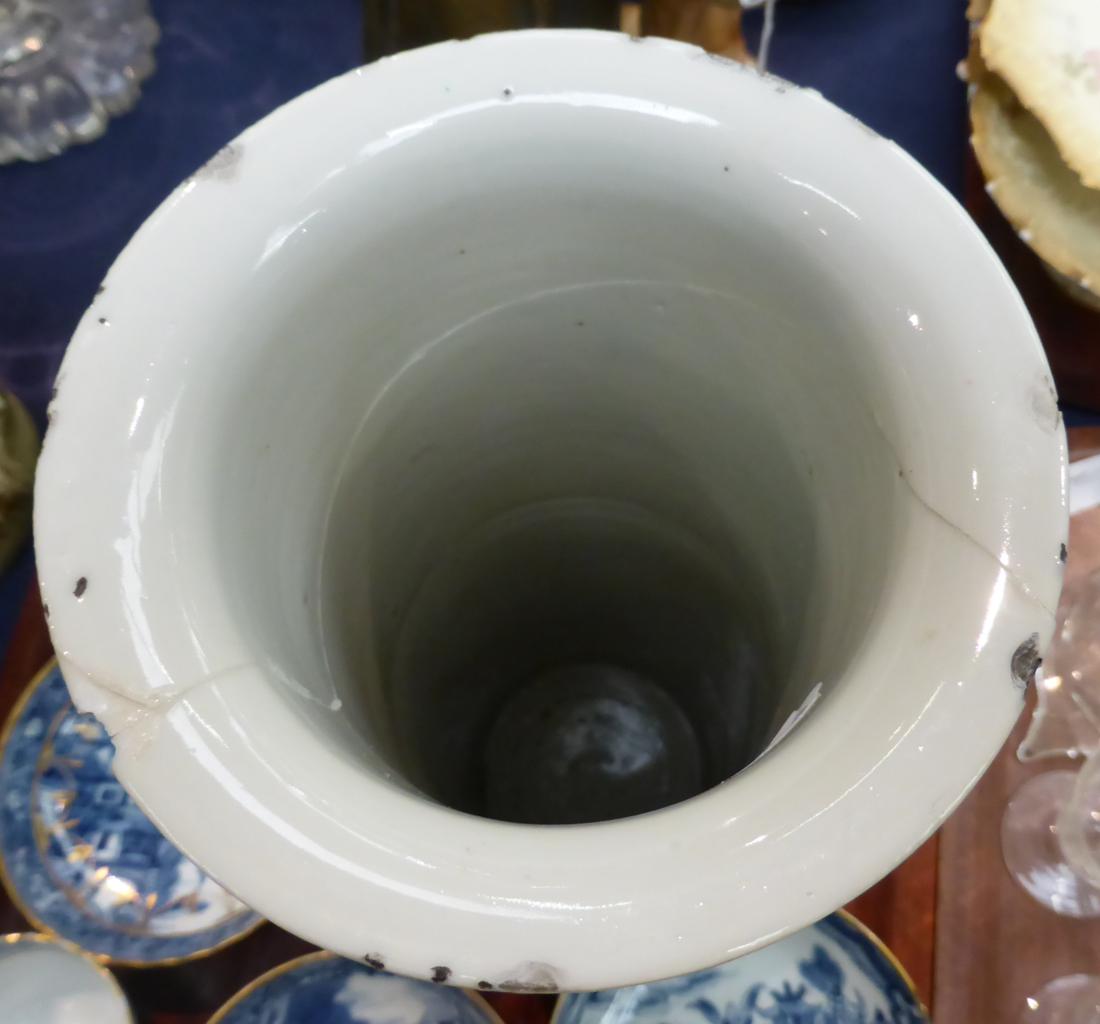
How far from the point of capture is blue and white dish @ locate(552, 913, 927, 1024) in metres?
0.46

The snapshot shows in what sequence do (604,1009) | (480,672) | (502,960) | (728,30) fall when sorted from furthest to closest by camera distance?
(728,30) < (480,672) < (604,1009) < (502,960)

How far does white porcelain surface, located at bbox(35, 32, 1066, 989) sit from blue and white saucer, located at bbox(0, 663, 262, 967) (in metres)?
0.18

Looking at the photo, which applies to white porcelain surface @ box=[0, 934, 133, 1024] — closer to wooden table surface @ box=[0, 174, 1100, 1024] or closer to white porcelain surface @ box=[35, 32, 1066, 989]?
wooden table surface @ box=[0, 174, 1100, 1024]

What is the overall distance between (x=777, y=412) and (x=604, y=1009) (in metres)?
0.30

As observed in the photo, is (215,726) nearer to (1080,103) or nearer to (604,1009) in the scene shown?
(604,1009)

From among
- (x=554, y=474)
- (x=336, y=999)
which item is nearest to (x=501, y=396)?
(x=554, y=474)

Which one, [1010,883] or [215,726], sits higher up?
[215,726]

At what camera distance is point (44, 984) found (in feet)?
1.69

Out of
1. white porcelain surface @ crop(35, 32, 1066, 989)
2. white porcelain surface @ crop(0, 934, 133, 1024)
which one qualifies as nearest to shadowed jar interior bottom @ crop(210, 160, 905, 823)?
white porcelain surface @ crop(35, 32, 1066, 989)

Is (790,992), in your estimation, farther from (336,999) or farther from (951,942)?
(336,999)

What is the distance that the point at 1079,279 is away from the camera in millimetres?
539

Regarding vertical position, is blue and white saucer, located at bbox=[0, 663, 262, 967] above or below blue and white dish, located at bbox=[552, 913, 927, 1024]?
below

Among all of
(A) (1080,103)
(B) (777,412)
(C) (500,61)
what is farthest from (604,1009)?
(A) (1080,103)

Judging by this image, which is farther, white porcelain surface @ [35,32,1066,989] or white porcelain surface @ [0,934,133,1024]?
white porcelain surface @ [0,934,133,1024]
